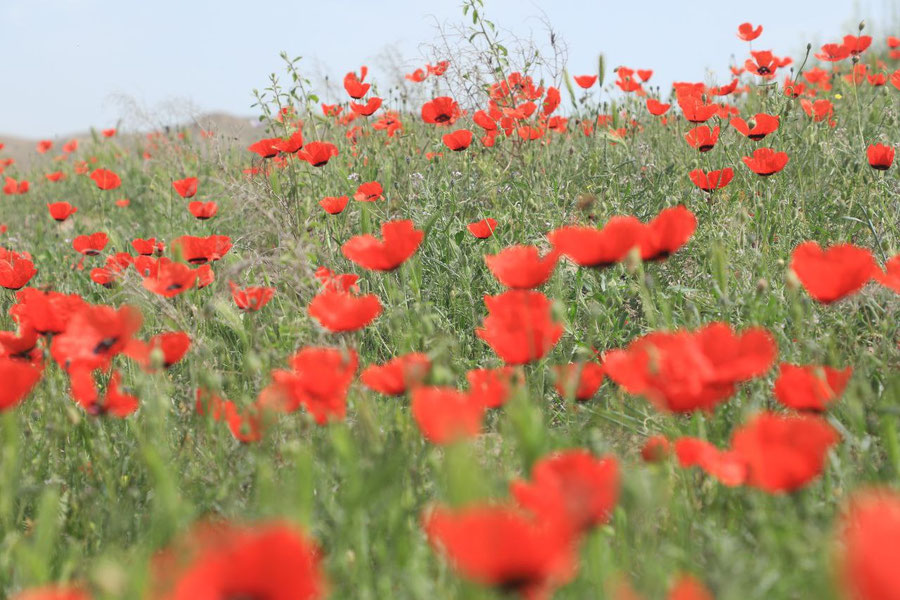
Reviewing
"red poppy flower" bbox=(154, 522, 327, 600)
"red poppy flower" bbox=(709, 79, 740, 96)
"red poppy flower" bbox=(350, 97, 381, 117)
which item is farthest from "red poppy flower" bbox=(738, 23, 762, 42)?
"red poppy flower" bbox=(154, 522, 327, 600)

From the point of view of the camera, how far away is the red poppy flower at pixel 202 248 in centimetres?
253

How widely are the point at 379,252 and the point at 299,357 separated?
0.41 meters

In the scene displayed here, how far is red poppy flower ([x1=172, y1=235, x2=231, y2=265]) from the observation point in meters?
2.53

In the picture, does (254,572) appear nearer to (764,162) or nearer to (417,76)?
(764,162)

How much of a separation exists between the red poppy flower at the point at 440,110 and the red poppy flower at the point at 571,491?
8.80 feet

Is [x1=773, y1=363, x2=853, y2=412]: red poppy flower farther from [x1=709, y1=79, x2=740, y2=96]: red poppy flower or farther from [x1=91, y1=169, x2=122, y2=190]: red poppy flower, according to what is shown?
[x1=91, y1=169, x2=122, y2=190]: red poppy flower

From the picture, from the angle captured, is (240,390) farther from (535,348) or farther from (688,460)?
(688,460)

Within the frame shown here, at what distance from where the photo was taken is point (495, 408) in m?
1.87

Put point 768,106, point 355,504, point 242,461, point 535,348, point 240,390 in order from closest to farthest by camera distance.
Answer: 1. point 355,504
2. point 535,348
3. point 242,461
4. point 240,390
5. point 768,106

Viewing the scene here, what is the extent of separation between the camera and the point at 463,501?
849 mm

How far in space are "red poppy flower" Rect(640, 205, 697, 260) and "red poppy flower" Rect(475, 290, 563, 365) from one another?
A: 29 cm

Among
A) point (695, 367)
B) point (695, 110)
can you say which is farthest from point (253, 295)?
point (695, 110)

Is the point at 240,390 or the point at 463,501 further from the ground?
the point at 463,501

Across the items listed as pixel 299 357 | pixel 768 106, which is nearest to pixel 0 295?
pixel 299 357
